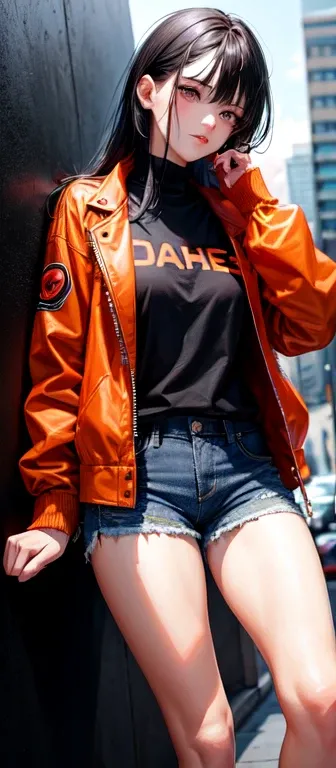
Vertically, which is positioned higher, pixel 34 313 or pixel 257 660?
pixel 34 313

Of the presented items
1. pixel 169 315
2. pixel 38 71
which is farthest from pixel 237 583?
pixel 38 71

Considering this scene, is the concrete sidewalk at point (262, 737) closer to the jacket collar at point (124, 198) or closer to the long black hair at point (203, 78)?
the jacket collar at point (124, 198)

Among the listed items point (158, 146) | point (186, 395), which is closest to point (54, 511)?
point (186, 395)

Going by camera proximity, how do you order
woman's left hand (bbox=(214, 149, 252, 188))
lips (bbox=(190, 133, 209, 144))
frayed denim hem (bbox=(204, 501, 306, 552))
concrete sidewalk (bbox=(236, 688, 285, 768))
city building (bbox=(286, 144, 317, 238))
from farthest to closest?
city building (bbox=(286, 144, 317, 238)) < concrete sidewalk (bbox=(236, 688, 285, 768)) < woman's left hand (bbox=(214, 149, 252, 188)) < lips (bbox=(190, 133, 209, 144)) < frayed denim hem (bbox=(204, 501, 306, 552))

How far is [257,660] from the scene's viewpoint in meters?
3.69

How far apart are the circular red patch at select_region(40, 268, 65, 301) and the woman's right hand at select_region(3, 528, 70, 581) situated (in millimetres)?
490

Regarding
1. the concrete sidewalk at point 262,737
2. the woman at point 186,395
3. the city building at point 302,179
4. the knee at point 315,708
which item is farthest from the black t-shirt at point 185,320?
the city building at point 302,179

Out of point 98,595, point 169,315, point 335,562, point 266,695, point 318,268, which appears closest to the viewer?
point 169,315

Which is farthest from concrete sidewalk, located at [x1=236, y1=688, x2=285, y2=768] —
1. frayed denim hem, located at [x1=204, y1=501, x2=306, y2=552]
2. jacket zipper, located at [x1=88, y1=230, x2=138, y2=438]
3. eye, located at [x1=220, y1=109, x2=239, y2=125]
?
eye, located at [x1=220, y1=109, x2=239, y2=125]

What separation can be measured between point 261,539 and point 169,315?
0.50m

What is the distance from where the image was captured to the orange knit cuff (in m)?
1.93

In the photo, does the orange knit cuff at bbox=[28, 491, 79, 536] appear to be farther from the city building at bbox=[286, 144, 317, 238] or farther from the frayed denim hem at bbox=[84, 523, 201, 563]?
the city building at bbox=[286, 144, 317, 238]

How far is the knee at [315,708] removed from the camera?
1.74m

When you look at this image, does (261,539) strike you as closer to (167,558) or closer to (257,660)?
(167,558)
